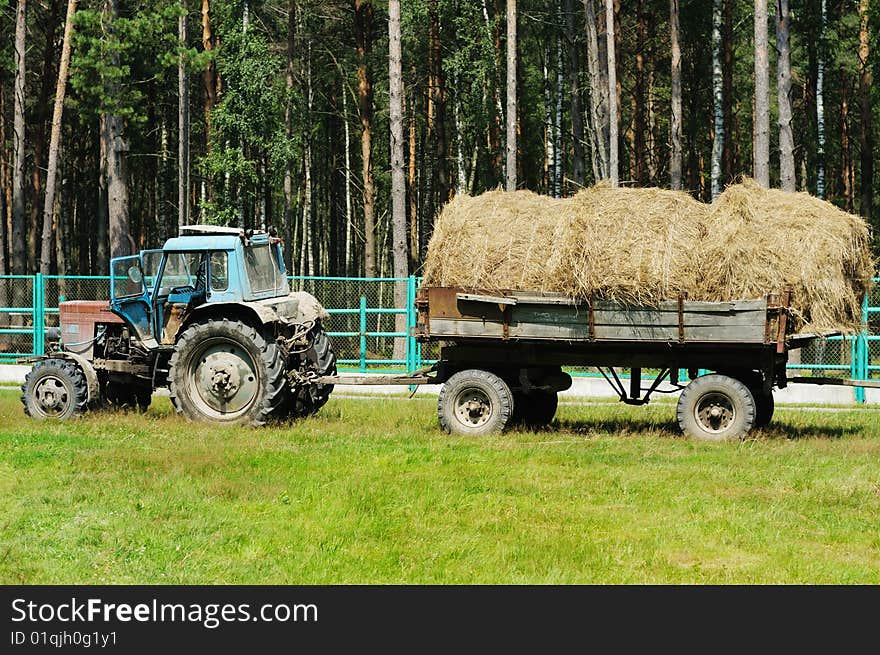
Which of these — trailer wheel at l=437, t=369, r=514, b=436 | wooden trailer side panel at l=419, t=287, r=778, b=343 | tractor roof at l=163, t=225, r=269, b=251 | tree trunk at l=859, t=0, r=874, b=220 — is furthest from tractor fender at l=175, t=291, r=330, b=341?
tree trunk at l=859, t=0, r=874, b=220

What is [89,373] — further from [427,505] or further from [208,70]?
[208,70]

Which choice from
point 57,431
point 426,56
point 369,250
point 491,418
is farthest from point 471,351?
point 426,56

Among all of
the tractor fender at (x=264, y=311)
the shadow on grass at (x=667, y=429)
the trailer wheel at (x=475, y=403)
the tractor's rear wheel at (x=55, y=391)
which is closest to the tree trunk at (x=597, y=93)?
the shadow on grass at (x=667, y=429)

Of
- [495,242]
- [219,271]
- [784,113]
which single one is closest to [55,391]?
[219,271]

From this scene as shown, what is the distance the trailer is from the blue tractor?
5.07ft

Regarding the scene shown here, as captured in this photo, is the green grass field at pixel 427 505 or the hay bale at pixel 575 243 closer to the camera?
the green grass field at pixel 427 505

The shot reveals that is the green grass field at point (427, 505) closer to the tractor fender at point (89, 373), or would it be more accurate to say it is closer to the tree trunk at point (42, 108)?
the tractor fender at point (89, 373)

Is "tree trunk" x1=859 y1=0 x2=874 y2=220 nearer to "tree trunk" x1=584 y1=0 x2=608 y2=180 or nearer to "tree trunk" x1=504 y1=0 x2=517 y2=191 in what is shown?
"tree trunk" x1=584 y1=0 x2=608 y2=180

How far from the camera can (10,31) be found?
43.6 meters

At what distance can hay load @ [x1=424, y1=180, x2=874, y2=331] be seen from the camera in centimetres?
1429

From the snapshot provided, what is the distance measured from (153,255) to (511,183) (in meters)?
13.4

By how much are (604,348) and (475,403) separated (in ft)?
5.78

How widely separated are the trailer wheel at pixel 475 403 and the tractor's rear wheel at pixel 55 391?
4.86 metres

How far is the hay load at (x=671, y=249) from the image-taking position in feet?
46.9
